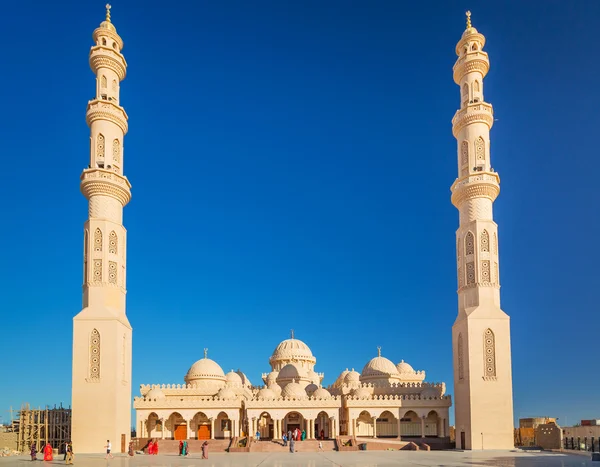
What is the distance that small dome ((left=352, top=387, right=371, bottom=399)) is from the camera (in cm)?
4778

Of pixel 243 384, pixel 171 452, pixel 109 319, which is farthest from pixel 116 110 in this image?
pixel 243 384

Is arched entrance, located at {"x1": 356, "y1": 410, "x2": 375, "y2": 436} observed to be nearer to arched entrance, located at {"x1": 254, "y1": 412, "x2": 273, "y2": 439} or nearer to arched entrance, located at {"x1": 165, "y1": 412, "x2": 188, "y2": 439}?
arched entrance, located at {"x1": 254, "y1": 412, "x2": 273, "y2": 439}

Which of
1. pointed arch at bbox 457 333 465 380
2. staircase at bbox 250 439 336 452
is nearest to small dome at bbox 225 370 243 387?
staircase at bbox 250 439 336 452

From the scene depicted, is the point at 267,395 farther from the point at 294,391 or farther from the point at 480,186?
the point at 480,186

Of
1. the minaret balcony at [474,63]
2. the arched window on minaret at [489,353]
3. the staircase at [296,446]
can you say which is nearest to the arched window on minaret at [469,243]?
the arched window on minaret at [489,353]

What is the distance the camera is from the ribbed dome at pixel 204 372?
53.2 metres

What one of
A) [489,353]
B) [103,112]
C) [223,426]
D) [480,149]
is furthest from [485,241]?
[103,112]

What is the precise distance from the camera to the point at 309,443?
41.4 meters

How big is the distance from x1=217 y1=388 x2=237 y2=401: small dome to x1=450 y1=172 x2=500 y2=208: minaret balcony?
776 inches

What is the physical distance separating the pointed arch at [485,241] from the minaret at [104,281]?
20.9 metres

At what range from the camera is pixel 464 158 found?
4456 centimetres

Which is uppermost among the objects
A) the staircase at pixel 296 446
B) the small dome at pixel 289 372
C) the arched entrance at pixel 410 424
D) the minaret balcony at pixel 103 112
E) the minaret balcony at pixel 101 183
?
the minaret balcony at pixel 103 112

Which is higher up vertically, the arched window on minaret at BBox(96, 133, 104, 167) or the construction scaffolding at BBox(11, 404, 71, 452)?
the arched window on minaret at BBox(96, 133, 104, 167)

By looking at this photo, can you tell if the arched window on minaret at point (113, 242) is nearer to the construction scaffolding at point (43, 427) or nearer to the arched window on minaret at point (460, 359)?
the construction scaffolding at point (43, 427)
